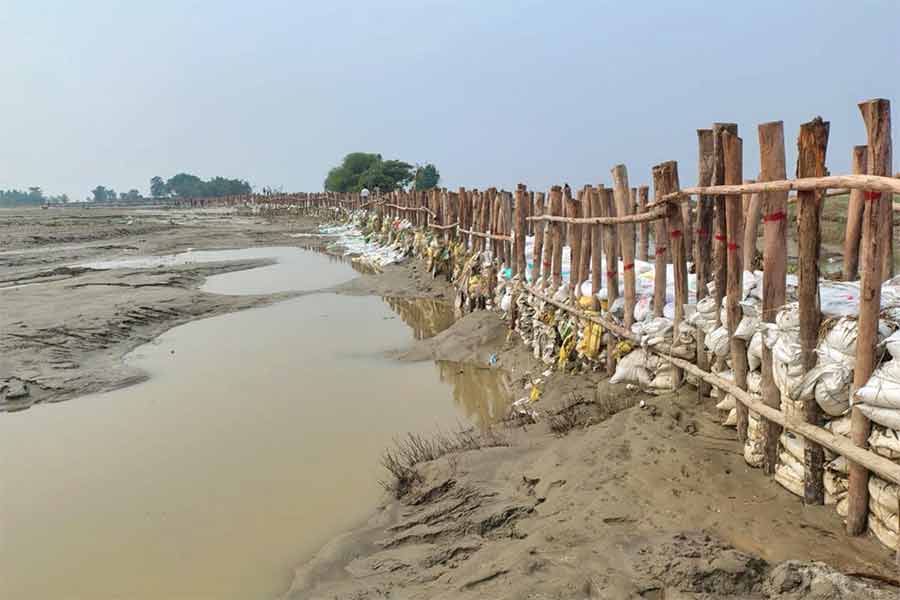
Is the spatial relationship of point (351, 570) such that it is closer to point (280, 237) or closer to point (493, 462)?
point (493, 462)

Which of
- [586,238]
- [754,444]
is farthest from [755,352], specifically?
[586,238]

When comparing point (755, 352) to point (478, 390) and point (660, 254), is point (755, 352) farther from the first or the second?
point (478, 390)

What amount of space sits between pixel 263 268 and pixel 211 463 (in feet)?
42.3

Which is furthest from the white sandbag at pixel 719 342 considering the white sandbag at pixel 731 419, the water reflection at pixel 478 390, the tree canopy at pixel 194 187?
the tree canopy at pixel 194 187

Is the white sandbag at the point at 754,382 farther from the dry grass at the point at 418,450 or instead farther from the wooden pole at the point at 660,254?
the dry grass at the point at 418,450

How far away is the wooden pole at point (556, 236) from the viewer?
7.09 m

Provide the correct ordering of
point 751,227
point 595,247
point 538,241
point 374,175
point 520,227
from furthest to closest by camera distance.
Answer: point 374,175 < point 520,227 < point 538,241 < point 595,247 < point 751,227

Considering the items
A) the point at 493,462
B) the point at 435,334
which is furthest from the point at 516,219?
the point at 493,462

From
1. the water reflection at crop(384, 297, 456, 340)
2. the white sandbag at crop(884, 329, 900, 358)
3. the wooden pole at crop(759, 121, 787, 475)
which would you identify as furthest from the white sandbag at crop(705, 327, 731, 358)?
the water reflection at crop(384, 297, 456, 340)

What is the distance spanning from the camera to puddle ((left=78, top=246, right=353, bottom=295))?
547 inches

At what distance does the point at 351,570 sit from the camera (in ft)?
11.1

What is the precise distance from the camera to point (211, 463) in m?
5.01

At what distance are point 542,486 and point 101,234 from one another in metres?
27.9

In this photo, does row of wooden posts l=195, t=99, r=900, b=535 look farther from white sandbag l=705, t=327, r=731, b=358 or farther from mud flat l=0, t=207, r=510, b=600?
mud flat l=0, t=207, r=510, b=600
